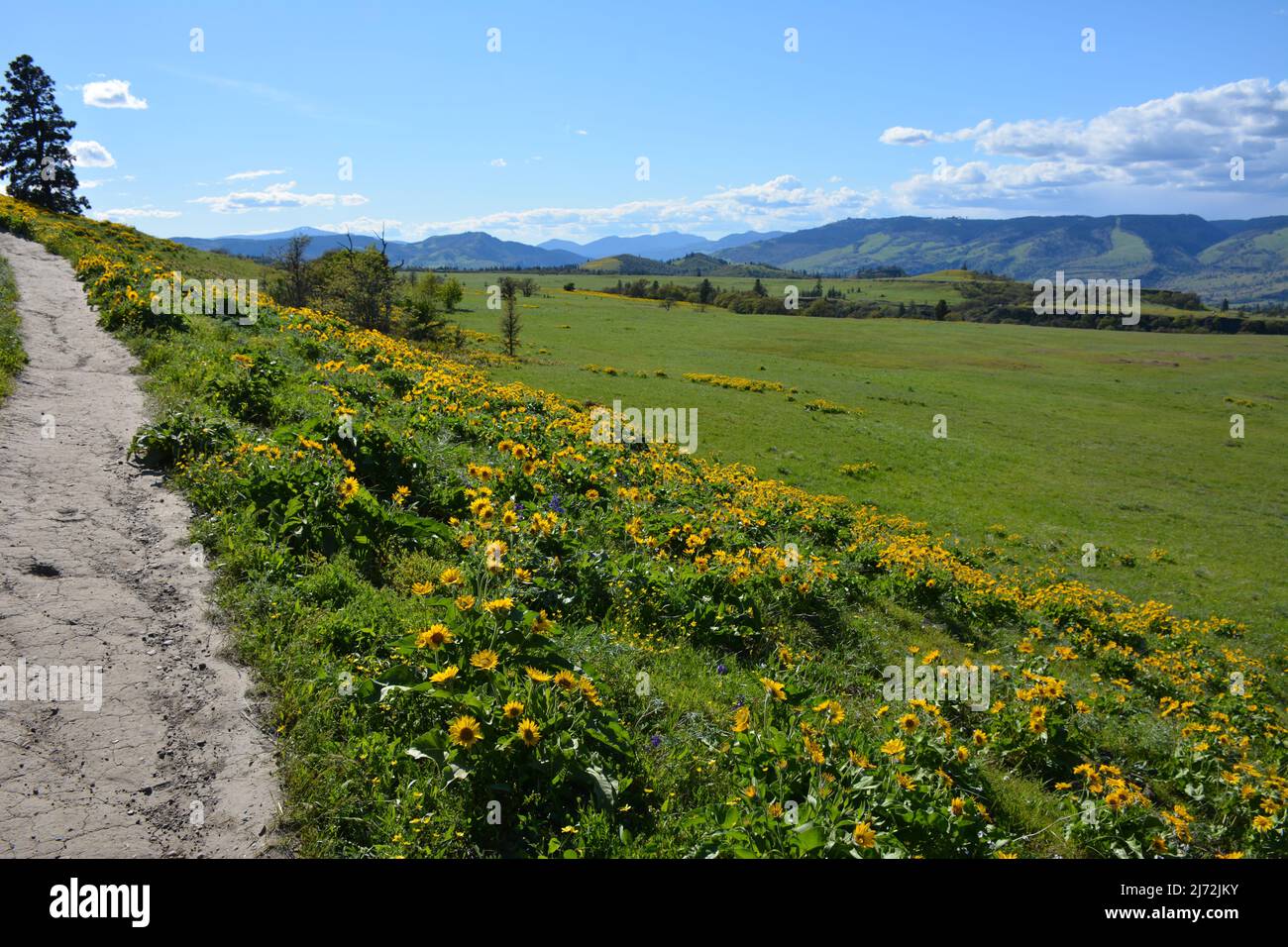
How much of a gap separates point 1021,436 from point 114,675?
4776 cm

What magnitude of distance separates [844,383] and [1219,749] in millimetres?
50874

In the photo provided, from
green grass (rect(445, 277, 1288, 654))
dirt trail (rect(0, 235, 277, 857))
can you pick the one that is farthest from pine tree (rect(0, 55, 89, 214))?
dirt trail (rect(0, 235, 277, 857))

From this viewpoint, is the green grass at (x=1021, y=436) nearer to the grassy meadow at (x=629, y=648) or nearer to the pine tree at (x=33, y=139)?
the grassy meadow at (x=629, y=648)

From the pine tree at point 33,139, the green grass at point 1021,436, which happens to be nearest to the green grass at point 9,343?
the green grass at point 1021,436

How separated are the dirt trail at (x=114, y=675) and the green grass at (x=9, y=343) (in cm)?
189

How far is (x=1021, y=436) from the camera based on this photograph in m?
43.9

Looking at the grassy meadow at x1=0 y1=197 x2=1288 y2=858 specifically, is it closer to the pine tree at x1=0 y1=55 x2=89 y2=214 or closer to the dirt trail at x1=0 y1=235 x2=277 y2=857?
the dirt trail at x1=0 y1=235 x2=277 y2=857

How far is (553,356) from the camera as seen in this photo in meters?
56.5

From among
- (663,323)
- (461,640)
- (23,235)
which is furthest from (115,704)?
(663,323)

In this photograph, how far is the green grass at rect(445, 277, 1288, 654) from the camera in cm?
2458

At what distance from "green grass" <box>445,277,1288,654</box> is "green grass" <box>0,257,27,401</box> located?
916 inches

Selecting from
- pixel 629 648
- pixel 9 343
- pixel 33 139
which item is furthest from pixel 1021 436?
pixel 33 139
